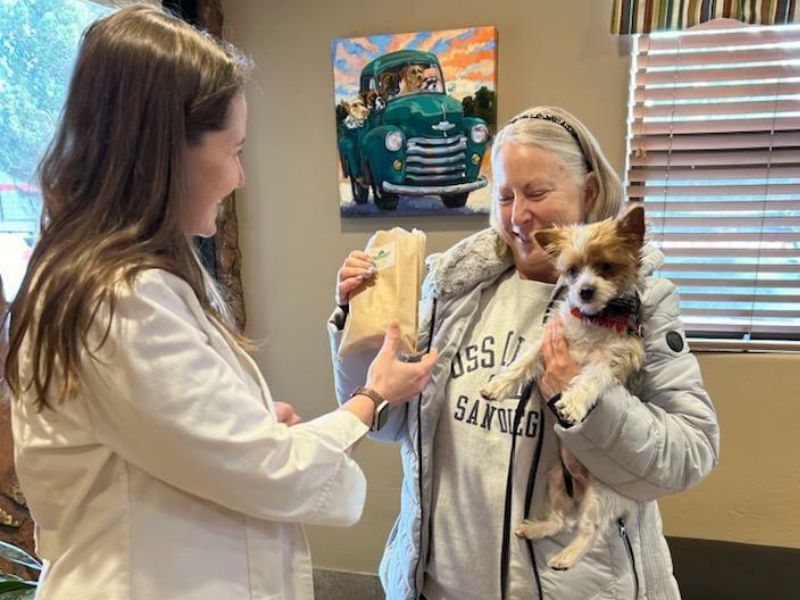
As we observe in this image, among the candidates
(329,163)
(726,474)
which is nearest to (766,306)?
(726,474)

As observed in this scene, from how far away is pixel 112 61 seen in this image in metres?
0.72

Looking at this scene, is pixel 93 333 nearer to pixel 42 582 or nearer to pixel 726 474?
pixel 42 582

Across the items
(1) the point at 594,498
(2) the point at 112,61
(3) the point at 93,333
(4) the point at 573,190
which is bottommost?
(1) the point at 594,498

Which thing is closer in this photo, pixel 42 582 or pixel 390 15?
pixel 42 582

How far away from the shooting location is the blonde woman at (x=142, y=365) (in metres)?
0.68

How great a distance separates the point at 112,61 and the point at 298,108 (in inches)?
58.8

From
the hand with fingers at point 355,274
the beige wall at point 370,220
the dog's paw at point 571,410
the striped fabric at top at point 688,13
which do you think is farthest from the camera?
the beige wall at point 370,220

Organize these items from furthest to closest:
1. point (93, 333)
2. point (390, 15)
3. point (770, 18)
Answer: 1. point (390, 15)
2. point (770, 18)
3. point (93, 333)

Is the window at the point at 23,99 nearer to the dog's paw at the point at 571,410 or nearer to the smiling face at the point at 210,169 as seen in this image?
the smiling face at the point at 210,169

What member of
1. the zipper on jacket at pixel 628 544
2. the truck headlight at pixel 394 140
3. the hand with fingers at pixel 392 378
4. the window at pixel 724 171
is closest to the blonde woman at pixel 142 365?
the hand with fingers at pixel 392 378

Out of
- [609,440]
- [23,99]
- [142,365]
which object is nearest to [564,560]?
[609,440]

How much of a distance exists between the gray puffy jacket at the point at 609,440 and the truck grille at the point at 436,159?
83 cm

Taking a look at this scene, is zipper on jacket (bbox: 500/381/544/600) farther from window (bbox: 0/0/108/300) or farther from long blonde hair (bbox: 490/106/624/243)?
window (bbox: 0/0/108/300)

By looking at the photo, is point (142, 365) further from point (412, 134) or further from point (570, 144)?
point (412, 134)
